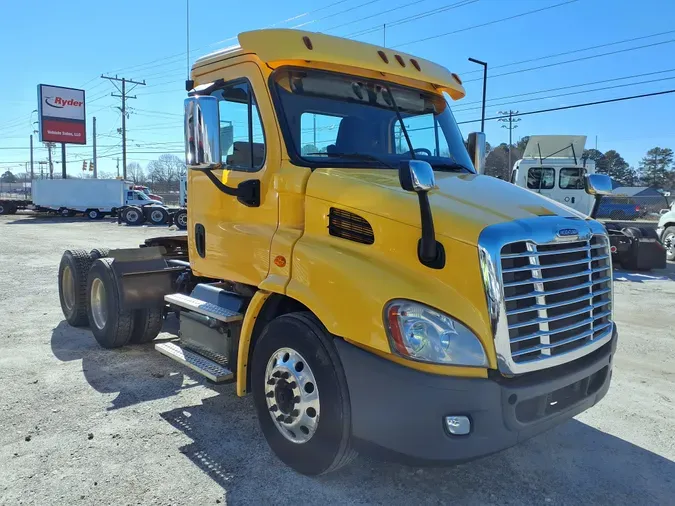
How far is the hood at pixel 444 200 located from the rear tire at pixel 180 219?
2464cm

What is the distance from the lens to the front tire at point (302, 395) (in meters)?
3.11

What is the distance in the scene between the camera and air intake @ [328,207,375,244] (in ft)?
10.7

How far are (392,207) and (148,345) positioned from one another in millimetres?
4402

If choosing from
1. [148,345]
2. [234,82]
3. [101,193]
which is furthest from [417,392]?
[101,193]

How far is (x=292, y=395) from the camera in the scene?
135 inches

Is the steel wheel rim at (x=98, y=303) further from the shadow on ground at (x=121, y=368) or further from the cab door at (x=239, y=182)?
the cab door at (x=239, y=182)

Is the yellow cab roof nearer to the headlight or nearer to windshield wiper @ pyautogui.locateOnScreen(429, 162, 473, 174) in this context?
windshield wiper @ pyautogui.locateOnScreen(429, 162, 473, 174)

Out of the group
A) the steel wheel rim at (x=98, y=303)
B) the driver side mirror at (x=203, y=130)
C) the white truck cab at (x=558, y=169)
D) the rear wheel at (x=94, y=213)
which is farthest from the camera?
the rear wheel at (x=94, y=213)

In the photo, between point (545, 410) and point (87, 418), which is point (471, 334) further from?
point (87, 418)

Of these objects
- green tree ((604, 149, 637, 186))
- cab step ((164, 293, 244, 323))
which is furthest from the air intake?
green tree ((604, 149, 637, 186))

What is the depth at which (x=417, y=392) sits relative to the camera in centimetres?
277

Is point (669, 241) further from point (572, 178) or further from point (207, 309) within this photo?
point (207, 309)

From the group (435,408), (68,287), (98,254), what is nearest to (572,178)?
(98,254)

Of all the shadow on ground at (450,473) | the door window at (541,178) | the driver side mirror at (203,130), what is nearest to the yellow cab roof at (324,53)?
the driver side mirror at (203,130)
